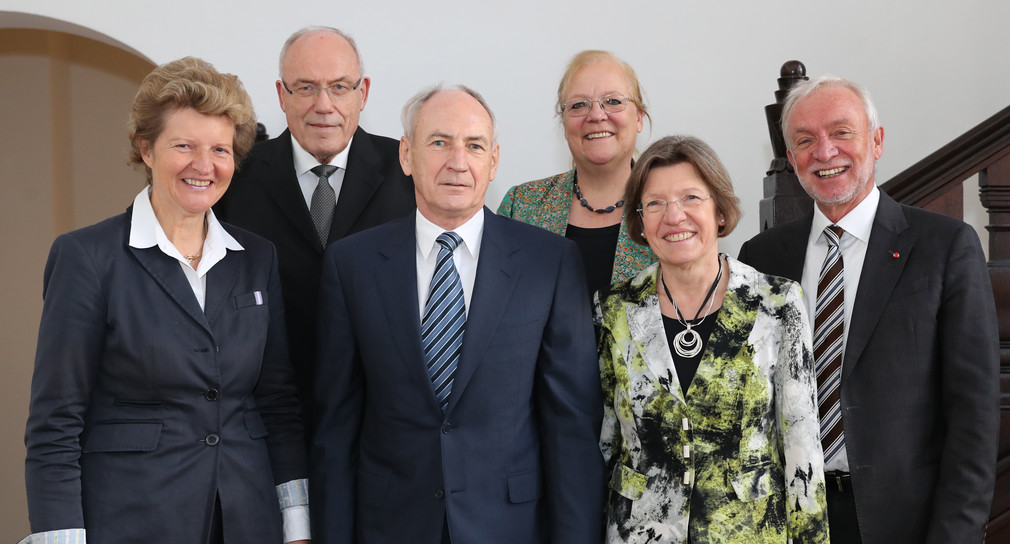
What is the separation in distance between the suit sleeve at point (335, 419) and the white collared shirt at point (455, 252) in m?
0.22

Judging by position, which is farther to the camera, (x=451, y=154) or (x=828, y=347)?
(x=828, y=347)

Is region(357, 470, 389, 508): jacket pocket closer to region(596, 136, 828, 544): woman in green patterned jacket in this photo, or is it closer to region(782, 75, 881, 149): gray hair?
region(596, 136, 828, 544): woman in green patterned jacket

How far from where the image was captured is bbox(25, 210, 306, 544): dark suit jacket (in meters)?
2.16

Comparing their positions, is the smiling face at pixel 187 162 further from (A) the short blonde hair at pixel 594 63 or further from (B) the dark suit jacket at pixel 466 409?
(A) the short blonde hair at pixel 594 63

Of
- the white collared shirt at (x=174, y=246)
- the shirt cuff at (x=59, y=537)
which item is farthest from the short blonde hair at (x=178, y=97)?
the shirt cuff at (x=59, y=537)

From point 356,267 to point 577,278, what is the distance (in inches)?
22.7

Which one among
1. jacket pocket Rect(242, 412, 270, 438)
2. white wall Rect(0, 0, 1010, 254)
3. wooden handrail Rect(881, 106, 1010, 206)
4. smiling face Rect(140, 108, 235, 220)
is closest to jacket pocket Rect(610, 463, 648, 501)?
jacket pocket Rect(242, 412, 270, 438)

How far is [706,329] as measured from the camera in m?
2.34

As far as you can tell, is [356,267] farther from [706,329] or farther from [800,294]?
[800,294]

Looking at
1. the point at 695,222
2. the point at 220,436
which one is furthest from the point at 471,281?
the point at 220,436

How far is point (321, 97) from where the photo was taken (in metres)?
3.03

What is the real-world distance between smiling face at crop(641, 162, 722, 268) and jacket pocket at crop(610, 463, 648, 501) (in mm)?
545

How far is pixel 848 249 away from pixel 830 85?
49 cm

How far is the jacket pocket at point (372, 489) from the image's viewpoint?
2.27 m
